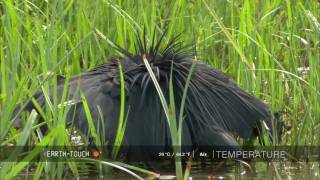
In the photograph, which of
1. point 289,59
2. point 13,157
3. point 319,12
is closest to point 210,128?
point 13,157

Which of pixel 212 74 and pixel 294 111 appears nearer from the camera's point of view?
pixel 212 74

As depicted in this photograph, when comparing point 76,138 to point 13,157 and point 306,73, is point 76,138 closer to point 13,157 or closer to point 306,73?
point 13,157

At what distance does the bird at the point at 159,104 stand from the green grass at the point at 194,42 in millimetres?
113

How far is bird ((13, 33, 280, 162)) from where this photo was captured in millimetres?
2840

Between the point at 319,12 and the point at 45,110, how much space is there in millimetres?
2553

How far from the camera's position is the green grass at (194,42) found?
3.27 meters

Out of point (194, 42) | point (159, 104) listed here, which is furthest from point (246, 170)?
point (194, 42)

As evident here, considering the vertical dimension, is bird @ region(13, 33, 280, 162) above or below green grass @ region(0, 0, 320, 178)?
below

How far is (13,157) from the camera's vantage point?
7.45ft

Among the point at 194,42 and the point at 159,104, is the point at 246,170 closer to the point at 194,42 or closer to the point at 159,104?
the point at 159,104

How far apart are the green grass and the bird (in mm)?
113

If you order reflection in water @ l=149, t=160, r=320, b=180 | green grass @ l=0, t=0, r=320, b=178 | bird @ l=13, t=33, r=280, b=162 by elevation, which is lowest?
reflection in water @ l=149, t=160, r=320, b=180

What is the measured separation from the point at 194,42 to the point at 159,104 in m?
1.09

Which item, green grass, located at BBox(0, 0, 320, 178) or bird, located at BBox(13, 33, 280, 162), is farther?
green grass, located at BBox(0, 0, 320, 178)
